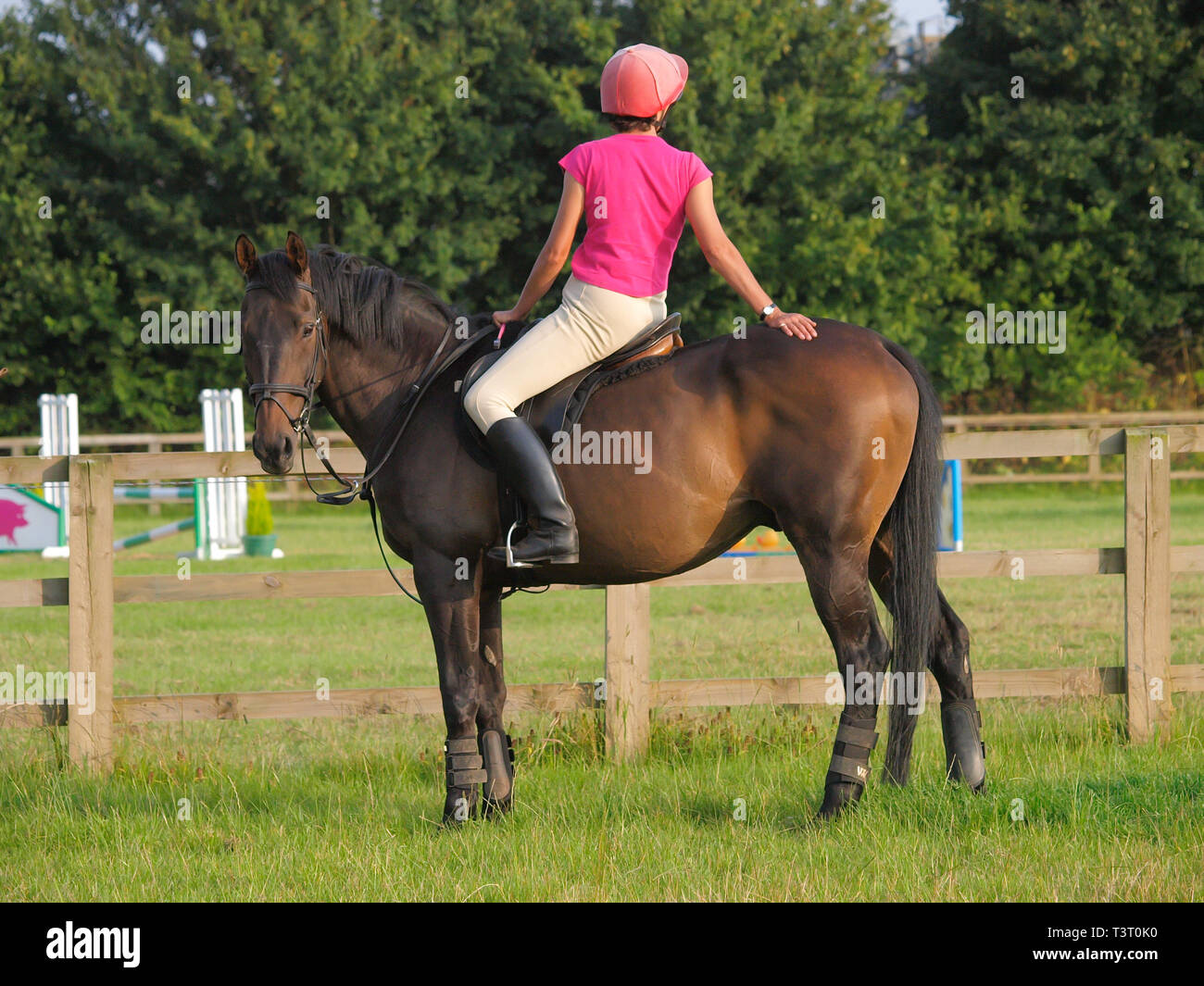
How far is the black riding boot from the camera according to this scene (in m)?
4.57

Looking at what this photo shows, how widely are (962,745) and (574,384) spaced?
220 cm

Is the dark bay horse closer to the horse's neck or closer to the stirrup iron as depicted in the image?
the horse's neck

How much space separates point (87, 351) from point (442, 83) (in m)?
10.2

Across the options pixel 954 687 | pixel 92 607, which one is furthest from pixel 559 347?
pixel 92 607

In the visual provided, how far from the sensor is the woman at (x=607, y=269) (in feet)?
15.1

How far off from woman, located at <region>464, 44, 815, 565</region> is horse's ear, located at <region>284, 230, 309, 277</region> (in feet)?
2.76

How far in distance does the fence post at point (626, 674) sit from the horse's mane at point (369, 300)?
5.58 feet

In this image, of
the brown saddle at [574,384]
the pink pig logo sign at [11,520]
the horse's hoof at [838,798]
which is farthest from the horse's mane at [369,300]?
the pink pig logo sign at [11,520]

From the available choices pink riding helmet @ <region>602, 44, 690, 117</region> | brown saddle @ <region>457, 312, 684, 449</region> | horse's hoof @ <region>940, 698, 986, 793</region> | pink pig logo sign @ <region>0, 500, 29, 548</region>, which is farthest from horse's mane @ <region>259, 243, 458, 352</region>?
pink pig logo sign @ <region>0, 500, 29, 548</region>
